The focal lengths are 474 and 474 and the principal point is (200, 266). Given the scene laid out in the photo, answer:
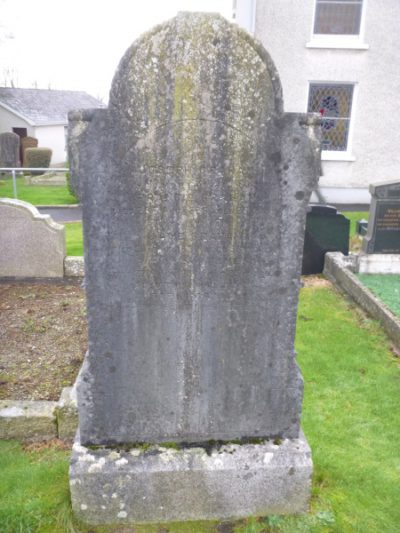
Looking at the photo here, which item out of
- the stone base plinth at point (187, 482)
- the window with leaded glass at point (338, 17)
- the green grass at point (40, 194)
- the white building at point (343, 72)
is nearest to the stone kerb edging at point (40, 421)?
the stone base plinth at point (187, 482)

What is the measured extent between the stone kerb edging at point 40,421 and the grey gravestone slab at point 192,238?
45.0 inches

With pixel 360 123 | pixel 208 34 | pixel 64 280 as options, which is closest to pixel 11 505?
pixel 208 34

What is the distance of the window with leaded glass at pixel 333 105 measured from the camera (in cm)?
1552

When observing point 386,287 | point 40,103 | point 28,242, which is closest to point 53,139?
point 40,103

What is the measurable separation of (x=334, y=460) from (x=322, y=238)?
5.90 m

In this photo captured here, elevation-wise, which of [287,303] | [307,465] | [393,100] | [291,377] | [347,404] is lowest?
[347,404]

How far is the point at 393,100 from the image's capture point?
49.9 feet

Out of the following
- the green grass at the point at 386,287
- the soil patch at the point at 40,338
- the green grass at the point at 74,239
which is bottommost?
the soil patch at the point at 40,338

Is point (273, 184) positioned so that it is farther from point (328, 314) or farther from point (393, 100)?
point (393, 100)

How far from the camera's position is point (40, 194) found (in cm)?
1992

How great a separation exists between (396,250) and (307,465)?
6652 millimetres

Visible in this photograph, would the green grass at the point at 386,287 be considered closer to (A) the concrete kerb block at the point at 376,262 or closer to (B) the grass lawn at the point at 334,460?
Answer: (A) the concrete kerb block at the point at 376,262

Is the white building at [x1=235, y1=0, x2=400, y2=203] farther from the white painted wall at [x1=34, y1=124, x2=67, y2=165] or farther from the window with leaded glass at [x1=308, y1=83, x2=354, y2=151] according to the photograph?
the white painted wall at [x1=34, y1=124, x2=67, y2=165]

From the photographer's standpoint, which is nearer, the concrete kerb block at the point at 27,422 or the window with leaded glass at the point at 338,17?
the concrete kerb block at the point at 27,422
